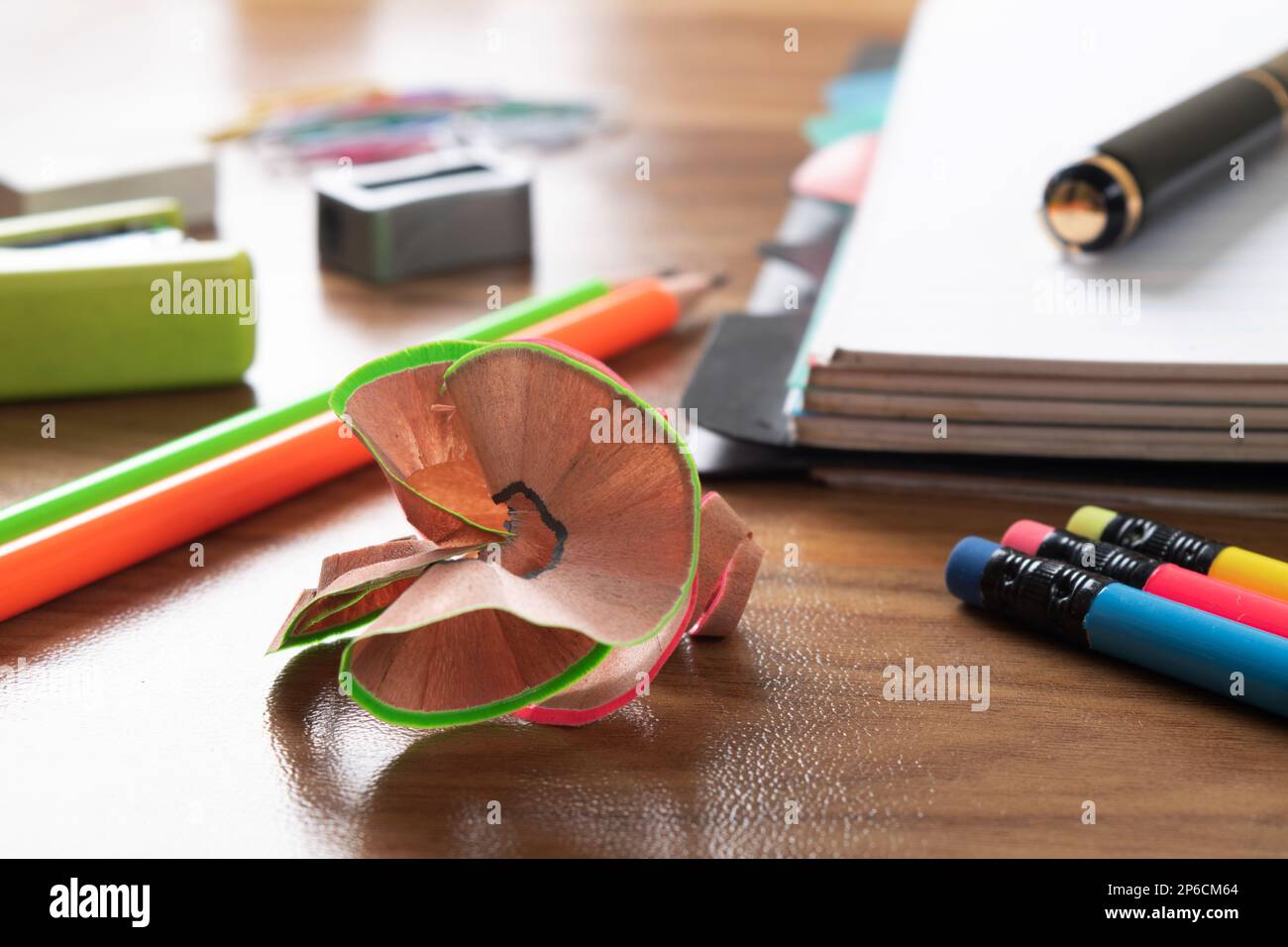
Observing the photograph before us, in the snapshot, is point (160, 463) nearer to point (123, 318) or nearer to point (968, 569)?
point (123, 318)

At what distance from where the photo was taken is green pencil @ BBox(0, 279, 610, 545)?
0.45 meters

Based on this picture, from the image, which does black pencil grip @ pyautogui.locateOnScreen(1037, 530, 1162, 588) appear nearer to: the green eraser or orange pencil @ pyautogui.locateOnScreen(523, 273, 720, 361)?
orange pencil @ pyautogui.locateOnScreen(523, 273, 720, 361)

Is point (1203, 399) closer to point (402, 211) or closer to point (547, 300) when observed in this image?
point (547, 300)

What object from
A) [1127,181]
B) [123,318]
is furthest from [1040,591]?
[123,318]

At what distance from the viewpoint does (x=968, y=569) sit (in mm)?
448

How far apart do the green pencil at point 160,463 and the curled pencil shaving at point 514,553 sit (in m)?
0.10

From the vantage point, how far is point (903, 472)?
1.79 ft

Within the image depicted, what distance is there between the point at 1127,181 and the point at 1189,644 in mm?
273

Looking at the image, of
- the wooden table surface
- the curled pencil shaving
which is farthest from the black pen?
the curled pencil shaving

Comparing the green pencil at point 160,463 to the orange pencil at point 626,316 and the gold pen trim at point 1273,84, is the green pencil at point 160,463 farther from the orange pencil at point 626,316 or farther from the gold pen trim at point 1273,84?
the gold pen trim at point 1273,84

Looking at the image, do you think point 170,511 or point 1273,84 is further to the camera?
point 1273,84

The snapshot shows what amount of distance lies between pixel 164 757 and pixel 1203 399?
367 mm

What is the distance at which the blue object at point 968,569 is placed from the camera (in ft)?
1.47

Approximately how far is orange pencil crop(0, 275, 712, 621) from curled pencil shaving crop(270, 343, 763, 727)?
0.29ft
